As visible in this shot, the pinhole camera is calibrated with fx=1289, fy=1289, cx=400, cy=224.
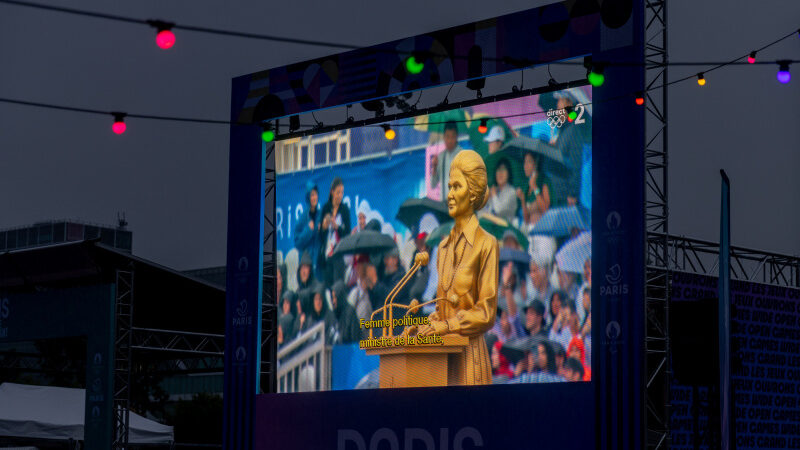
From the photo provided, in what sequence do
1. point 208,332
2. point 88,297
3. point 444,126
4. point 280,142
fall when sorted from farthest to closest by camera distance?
point 208,332
point 88,297
point 280,142
point 444,126

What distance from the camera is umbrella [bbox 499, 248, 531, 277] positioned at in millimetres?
17031

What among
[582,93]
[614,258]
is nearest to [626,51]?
[582,93]

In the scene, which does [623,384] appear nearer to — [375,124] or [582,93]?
[582,93]

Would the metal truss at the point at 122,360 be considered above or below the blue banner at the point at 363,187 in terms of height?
below

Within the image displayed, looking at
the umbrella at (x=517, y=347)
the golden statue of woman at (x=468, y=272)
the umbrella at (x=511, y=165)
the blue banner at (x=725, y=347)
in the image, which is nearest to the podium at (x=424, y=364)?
the golden statue of woman at (x=468, y=272)

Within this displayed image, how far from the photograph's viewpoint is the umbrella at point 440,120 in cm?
1819

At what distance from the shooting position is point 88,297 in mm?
22906

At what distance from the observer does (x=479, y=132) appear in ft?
58.7

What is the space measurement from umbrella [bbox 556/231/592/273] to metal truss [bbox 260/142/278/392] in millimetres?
5337

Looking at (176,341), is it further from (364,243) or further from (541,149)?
(541,149)

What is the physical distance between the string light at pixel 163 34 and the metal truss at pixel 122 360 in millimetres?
12713

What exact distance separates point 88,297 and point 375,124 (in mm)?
6824

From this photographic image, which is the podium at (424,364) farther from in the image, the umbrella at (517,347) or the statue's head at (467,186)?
the statue's head at (467,186)

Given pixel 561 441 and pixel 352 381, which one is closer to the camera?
pixel 561 441
